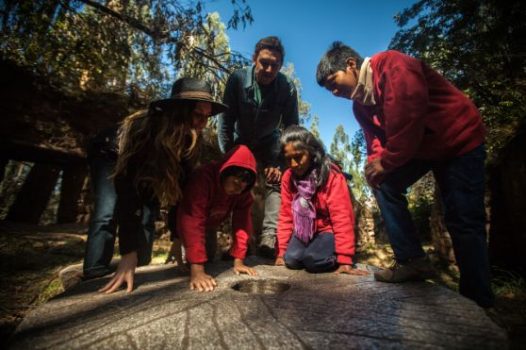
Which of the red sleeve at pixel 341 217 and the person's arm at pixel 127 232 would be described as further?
the red sleeve at pixel 341 217

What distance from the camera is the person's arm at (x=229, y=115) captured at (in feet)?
A: 10.1

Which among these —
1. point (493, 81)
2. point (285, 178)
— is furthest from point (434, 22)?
point (285, 178)

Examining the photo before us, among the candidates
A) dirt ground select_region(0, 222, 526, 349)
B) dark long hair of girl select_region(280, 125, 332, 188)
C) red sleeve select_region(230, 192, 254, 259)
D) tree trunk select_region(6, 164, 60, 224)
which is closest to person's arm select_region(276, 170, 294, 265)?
dark long hair of girl select_region(280, 125, 332, 188)

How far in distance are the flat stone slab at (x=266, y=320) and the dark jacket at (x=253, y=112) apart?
180cm

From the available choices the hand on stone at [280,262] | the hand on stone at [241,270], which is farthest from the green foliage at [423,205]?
the hand on stone at [241,270]

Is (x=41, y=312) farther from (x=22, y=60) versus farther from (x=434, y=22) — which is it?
(x=434, y=22)

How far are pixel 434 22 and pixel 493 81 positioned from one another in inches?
200

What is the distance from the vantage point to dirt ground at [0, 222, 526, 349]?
2.65 metres

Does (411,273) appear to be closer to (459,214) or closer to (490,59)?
(459,214)

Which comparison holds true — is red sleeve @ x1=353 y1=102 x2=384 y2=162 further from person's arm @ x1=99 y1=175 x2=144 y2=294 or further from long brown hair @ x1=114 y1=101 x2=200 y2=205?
person's arm @ x1=99 y1=175 x2=144 y2=294

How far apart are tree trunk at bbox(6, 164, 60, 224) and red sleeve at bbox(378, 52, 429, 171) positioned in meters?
8.66

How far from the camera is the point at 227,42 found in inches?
766

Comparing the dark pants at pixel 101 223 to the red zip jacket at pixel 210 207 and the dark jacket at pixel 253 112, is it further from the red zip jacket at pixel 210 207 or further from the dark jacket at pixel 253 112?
the dark jacket at pixel 253 112

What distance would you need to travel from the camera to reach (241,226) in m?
2.38
